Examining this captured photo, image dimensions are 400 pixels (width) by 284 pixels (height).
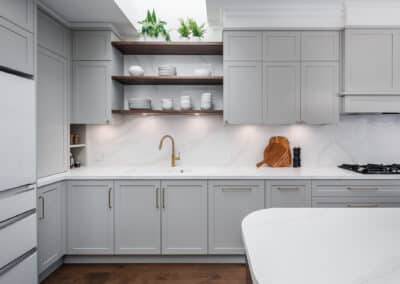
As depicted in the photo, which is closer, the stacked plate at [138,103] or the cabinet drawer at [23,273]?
the cabinet drawer at [23,273]

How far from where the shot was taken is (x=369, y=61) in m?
2.95

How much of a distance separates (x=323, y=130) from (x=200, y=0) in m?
2.08

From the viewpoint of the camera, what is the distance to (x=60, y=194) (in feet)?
8.87

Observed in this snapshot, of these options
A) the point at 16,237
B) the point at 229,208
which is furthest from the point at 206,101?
the point at 16,237

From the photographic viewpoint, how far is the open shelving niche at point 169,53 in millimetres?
3047

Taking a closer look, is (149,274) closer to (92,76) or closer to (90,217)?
(90,217)

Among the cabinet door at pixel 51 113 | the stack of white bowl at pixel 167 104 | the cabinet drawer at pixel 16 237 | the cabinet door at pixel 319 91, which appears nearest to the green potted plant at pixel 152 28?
the stack of white bowl at pixel 167 104

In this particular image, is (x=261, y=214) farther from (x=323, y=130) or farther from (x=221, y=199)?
(x=323, y=130)

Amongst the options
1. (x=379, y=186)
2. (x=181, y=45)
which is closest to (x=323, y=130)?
(x=379, y=186)

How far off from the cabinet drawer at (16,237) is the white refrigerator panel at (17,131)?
26 centimetres

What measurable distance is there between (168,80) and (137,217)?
1.47 m

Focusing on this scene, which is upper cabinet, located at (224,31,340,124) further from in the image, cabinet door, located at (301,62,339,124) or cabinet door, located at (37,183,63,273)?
cabinet door, located at (37,183,63,273)

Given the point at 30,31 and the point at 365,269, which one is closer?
the point at 365,269

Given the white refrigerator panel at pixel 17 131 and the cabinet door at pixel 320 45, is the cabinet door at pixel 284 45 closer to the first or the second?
the cabinet door at pixel 320 45
